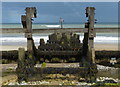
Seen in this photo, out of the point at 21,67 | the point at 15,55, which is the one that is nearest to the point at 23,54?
the point at 21,67

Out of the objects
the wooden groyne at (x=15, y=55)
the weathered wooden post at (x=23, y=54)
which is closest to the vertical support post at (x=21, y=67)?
the weathered wooden post at (x=23, y=54)

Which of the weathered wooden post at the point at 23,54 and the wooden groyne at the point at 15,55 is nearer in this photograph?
the weathered wooden post at the point at 23,54

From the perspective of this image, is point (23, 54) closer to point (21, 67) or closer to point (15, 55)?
point (21, 67)

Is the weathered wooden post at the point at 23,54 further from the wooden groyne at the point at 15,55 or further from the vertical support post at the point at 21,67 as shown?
the wooden groyne at the point at 15,55

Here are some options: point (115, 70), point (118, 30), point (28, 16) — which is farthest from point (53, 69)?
point (115, 70)

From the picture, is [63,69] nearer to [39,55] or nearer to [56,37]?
[39,55]

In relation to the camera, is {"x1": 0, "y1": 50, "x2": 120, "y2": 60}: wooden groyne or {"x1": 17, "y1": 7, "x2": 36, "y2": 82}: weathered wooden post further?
{"x1": 0, "y1": 50, "x2": 120, "y2": 60}: wooden groyne

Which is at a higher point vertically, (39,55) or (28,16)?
(28,16)

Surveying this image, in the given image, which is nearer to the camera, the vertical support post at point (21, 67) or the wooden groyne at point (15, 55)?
the vertical support post at point (21, 67)

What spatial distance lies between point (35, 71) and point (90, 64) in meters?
2.09

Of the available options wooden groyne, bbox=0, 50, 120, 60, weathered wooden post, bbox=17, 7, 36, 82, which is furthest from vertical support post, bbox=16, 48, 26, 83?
wooden groyne, bbox=0, 50, 120, 60

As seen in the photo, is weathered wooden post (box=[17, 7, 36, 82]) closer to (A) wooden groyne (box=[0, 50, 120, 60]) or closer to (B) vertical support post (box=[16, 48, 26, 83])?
(B) vertical support post (box=[16, 48, 26, 83])

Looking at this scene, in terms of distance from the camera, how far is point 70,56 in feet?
40.3

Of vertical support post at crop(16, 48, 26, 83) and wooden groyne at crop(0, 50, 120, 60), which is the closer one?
vertical support post at crop(16, 48, 26, 83)
